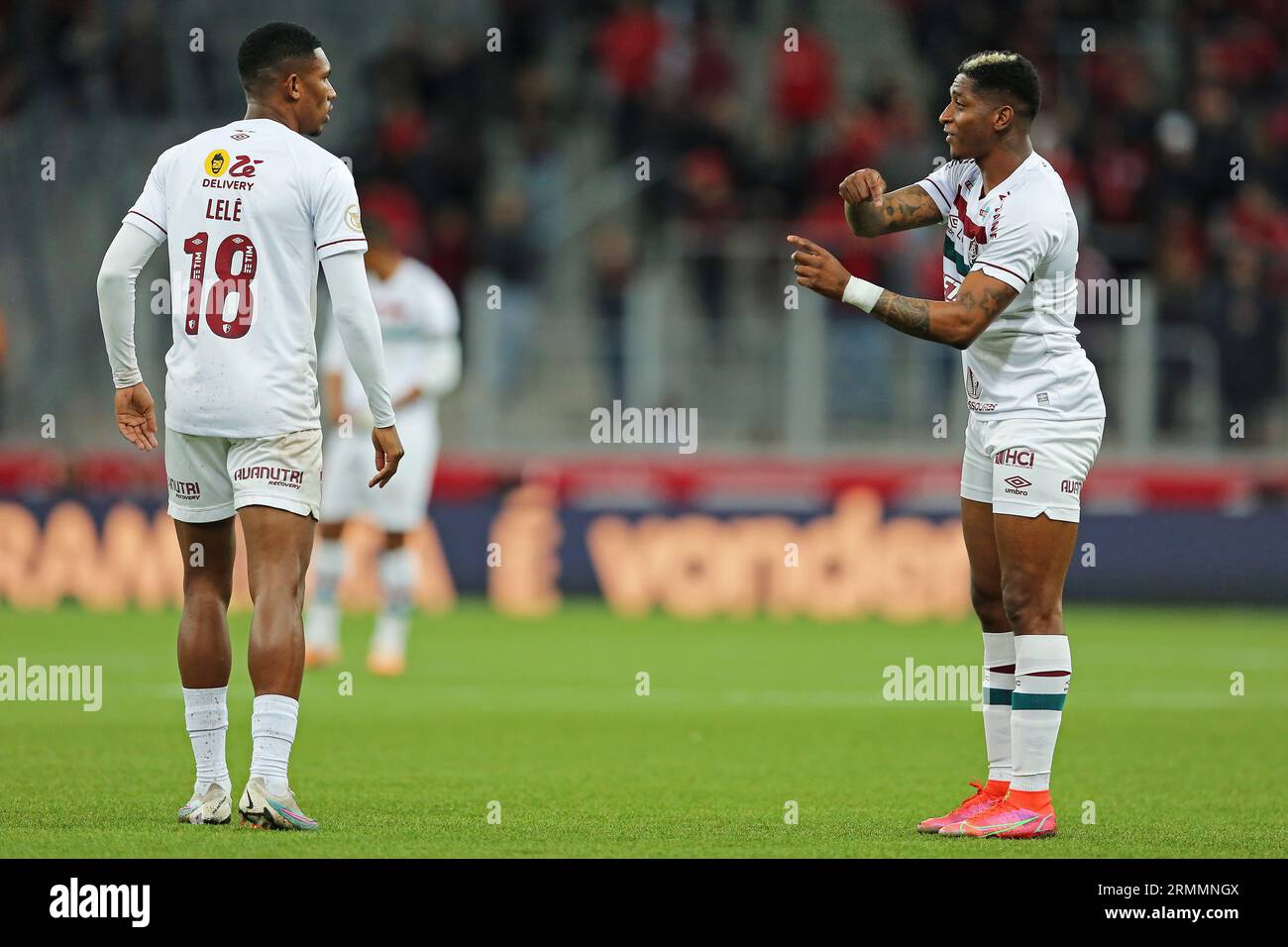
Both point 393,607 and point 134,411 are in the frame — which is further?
point 393,607

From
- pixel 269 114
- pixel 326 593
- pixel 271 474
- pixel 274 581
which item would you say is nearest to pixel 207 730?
pixel 274 581

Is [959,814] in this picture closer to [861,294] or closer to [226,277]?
[861,294]

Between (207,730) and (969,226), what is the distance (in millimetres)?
3136

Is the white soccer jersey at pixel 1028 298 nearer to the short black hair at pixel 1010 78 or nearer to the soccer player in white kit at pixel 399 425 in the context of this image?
the short black hair at pixel 1010 78

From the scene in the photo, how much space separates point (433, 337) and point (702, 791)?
5538mm

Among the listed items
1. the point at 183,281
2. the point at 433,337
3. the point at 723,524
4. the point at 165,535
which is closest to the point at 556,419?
the point at 723,524

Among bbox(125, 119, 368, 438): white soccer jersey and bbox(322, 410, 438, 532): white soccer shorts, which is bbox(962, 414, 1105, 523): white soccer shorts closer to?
bbox(125, 119, 368, 438): white soccer jersey

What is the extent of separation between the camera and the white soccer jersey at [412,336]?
1277cm

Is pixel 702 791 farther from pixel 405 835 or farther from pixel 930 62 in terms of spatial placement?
pixel 930 62

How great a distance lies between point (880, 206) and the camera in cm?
718

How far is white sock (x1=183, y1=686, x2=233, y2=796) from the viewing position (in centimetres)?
686

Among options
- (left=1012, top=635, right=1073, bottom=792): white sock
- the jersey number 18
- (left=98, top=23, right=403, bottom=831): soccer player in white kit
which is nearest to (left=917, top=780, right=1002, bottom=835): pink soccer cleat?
(left=1012, top=635, right=1073, bottom=792): white sock
